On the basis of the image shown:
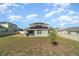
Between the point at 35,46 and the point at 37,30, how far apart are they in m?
0.25

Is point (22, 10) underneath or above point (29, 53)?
above

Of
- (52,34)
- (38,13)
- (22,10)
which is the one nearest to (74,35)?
(52,34)

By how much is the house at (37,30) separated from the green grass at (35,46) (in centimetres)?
6

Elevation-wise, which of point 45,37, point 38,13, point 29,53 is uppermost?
point 38,13

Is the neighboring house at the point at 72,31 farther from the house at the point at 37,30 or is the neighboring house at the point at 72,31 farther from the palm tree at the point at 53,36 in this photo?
the house at the point at 37,30

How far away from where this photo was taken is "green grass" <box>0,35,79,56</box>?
3.58 meters

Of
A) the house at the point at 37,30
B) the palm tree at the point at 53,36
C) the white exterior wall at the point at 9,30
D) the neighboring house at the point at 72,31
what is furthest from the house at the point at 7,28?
the neighboring house at the point at 72,31

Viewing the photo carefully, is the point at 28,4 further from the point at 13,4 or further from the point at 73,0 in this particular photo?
the point at 73,0

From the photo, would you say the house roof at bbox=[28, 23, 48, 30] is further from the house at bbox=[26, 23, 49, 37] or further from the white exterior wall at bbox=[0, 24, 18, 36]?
the white exterior wall at bbox=[0, 24, 18, 36]

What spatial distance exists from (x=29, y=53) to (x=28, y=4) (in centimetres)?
74

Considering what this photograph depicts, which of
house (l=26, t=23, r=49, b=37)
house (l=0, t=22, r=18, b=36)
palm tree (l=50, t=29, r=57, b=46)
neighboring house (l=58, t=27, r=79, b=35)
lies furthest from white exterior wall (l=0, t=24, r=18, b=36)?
neighboring house (l=58, t=27, r=79, b=35)

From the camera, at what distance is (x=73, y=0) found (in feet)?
11.7

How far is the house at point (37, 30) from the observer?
3.59 m

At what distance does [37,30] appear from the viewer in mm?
3625
